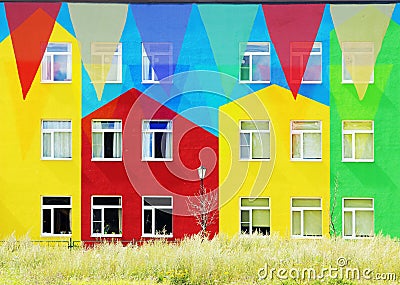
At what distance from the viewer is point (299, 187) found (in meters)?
23.0

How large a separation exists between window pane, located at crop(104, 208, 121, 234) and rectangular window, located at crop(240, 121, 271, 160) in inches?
158

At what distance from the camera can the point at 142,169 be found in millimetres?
23219

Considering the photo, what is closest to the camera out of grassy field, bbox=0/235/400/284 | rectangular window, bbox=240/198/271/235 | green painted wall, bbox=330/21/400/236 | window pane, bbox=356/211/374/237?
grassy field, bbox=0/235/400/284

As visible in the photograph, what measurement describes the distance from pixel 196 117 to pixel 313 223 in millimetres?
4568

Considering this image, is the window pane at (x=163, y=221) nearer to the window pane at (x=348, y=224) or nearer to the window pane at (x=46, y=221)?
the window pane at (x=46, y=221)

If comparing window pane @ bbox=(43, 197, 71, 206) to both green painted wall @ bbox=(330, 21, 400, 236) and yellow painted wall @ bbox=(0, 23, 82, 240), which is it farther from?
green painted wall @ bbox=(330, 21, 400, 236)

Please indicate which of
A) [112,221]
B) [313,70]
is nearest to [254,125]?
[313,70]

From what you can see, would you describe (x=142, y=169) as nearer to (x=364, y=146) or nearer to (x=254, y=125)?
(x=254, y=125)

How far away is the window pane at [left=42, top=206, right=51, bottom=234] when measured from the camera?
23.3 m

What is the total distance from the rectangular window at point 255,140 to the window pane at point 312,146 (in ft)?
3.54

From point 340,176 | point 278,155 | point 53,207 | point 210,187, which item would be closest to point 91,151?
point 53,207

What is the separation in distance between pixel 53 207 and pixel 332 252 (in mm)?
8944

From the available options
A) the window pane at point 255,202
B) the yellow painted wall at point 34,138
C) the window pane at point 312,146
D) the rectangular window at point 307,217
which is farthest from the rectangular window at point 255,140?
the yellow painted wall at point 34,138

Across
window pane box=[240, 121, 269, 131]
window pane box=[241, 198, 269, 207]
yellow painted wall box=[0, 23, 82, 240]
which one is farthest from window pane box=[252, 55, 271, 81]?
yellow painted wall box=[0, 23, 82, 240]
